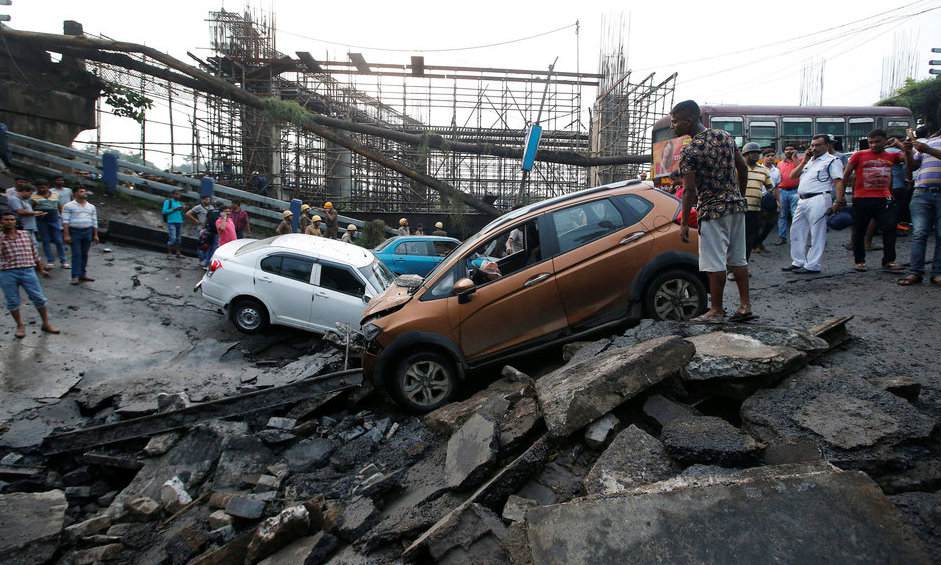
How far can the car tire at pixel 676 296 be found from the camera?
5367 millimetres

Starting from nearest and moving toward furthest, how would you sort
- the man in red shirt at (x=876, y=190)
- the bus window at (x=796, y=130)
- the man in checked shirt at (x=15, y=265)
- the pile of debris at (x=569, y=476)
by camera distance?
the pile of debris at (x=569, y=476)
the man in red shirt at (x=876, y=190)
the man in checked shirt at (x=15, y=265)
the bus window at (x=796, y=130)

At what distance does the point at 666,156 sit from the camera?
15.0 metres

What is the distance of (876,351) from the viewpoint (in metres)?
4.52

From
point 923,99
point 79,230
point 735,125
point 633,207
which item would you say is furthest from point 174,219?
point 923,99

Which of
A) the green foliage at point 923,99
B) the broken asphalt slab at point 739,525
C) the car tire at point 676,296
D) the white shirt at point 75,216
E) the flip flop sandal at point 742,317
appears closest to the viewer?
the broken asphalt slab at point 739,525

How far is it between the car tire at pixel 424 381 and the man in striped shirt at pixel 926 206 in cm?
577

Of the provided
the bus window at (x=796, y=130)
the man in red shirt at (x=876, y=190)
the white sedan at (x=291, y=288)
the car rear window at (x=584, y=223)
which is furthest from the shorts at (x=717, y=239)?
the bus window at (x=796, y=130)

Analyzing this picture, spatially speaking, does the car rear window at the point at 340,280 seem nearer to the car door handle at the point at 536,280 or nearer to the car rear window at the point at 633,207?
the car door handle at the point at 536,280

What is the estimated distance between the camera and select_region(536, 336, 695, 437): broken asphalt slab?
346cm

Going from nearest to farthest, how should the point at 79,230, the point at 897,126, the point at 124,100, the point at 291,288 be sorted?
the point at 291,288
the point at 79,230
the point at 897,126
the point at 124,100

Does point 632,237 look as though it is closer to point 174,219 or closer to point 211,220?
point 211,220

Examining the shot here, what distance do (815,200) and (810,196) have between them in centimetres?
13

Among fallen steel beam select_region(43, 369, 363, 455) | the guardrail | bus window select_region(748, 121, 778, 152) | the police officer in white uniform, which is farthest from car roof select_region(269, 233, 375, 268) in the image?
bus window select_region(748, 121, 778, 152)

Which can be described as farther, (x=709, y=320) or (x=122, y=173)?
(x=122, y=173)
